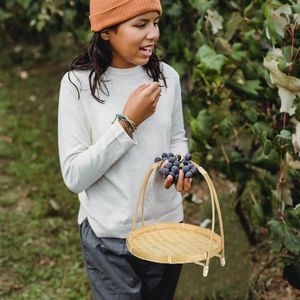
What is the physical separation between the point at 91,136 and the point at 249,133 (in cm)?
116

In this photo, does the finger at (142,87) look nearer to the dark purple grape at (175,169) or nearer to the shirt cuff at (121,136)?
the shirt cuff at (121,136)

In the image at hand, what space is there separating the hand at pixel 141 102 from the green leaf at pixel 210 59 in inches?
32.2

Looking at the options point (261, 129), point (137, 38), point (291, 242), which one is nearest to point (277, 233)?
point (291, 242)

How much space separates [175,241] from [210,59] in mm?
983

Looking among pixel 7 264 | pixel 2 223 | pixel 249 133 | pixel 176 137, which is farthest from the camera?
pixel 2 223

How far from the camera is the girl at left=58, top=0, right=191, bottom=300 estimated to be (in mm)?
1793

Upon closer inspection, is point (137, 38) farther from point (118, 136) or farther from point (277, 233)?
point (277, 233)

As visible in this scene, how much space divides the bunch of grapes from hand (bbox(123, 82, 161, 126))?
0.13m

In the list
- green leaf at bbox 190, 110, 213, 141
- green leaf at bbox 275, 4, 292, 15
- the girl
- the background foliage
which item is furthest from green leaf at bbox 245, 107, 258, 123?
the girl

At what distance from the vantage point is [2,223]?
144 inches

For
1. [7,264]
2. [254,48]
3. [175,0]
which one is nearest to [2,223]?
[7,264]

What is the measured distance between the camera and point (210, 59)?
263cm

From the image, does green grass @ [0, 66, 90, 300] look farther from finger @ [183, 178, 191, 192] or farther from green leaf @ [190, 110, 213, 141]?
finger @ [183, 178, 191, 192]

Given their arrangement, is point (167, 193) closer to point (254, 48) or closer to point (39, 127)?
point (254, 48)
